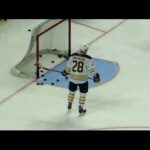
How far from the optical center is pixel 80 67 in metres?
6.55

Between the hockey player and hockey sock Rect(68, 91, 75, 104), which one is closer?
the hockey player

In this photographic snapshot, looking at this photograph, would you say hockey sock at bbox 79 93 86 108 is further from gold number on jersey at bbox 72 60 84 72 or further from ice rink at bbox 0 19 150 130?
gold number on jersey at bbox 72 60 84 72

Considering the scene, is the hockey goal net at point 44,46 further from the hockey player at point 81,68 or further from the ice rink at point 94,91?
the hockey player at point 81,68

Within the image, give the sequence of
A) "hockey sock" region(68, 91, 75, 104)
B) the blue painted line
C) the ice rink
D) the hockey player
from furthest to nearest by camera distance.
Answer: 1. the blue painted line
2. "hockey sock" region(68, 91, 75, 104)
3. the ice rink
4. the hockey player

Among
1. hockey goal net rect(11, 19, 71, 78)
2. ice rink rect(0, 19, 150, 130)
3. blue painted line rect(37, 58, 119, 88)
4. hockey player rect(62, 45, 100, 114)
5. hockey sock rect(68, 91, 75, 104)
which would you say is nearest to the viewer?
hockey player rect(62, 45, 100, 114)

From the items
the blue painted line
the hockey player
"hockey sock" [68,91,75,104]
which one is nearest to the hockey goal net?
the blue painted line

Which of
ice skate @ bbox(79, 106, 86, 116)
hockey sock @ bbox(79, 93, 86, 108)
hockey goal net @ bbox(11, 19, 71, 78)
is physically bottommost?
ice skate @ bbox(79, 106, 86, 116)

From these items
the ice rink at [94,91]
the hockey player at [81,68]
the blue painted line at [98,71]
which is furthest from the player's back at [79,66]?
the blue painted line at [98,71]

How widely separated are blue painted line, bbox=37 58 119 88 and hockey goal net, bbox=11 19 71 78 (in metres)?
0.19

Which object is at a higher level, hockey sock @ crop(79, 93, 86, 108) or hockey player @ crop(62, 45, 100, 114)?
hockey player @ crop(62, 45, 100, 114)

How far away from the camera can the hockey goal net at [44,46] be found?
317 inches

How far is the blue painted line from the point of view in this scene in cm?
784

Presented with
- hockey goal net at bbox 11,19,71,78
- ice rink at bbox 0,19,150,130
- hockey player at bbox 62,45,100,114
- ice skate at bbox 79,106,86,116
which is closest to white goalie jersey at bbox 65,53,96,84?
hockey player at bbox 62,45,100,114

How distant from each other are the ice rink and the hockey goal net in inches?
9.0
